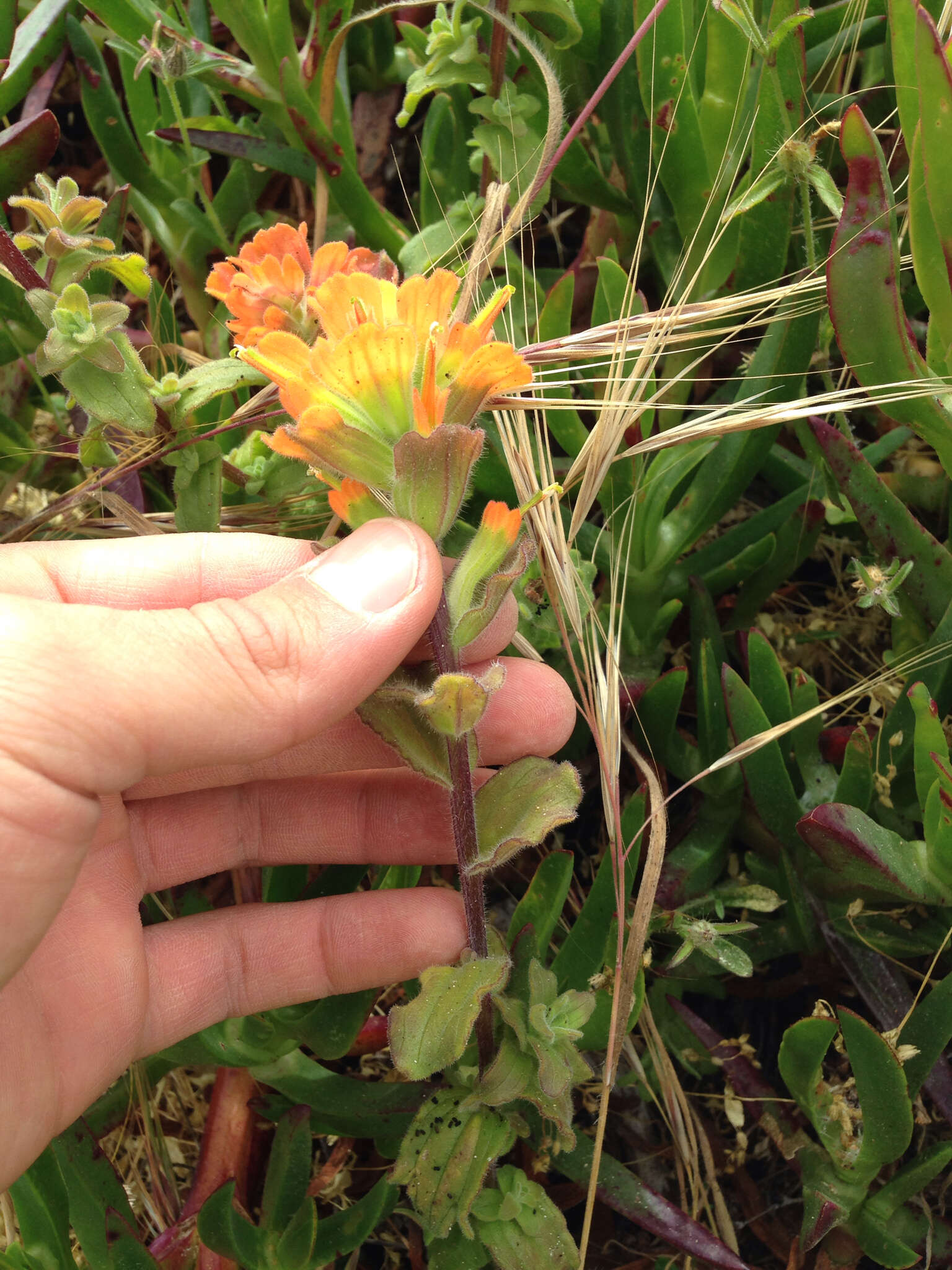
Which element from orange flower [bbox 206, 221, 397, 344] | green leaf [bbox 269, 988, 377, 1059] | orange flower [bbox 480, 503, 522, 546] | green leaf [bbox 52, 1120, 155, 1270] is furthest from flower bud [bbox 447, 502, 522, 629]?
green leaf [bbox 52, 1120, 155, 1270]

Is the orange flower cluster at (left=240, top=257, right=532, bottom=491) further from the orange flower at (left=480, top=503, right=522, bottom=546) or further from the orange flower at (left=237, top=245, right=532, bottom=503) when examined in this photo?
the orange flower at (left=480, top=503, right=522, bottom=546)

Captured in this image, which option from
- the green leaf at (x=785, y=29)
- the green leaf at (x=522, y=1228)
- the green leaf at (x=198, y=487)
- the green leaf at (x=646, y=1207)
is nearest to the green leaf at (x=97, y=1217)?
the green leaf at (x=522, y=1228)

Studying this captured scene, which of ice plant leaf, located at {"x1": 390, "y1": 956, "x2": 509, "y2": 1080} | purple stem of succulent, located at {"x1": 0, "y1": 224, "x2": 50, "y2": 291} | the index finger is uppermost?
purple stem of succulent, located at {"x1": 0, "y1": 224, "x2": 50, "y2": 291}

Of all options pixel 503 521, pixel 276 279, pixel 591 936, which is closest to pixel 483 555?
pixel 503 521

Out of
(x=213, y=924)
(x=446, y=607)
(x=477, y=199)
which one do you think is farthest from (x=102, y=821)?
(x=477, y=199)

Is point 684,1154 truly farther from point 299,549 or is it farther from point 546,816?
point 299,549

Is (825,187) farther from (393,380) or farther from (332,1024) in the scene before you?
A: (332,1024)
